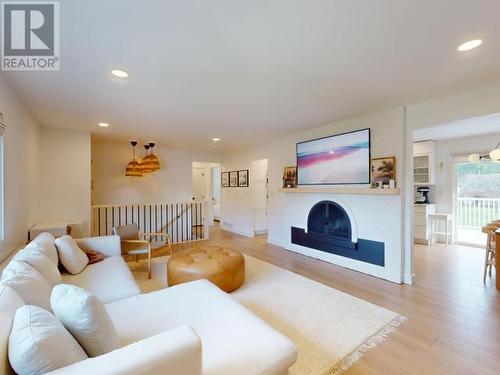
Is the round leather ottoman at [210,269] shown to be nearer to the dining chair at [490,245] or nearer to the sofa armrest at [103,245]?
the sofa armrest at [103,245]

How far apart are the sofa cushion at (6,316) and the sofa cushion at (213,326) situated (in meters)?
0.56

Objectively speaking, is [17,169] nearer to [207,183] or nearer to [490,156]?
[207,183]

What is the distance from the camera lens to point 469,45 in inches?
73.1

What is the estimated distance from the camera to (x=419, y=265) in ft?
13.1

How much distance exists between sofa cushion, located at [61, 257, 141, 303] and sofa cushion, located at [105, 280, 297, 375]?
226 millimetres

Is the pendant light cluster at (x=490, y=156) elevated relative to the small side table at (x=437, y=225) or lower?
elevated

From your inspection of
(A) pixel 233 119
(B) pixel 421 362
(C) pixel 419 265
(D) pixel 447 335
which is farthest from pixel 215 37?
(C) pixel 419 265

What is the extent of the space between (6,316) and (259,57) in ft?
7.23

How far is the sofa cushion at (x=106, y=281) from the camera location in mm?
2061

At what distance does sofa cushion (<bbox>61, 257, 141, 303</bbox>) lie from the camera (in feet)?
6.76

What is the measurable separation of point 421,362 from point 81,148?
5.50 meters

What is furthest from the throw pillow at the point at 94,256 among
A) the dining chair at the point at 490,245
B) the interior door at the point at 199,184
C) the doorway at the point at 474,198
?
the doorway at the point at 474,198

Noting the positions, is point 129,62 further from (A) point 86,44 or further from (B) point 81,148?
(B) point 81,148

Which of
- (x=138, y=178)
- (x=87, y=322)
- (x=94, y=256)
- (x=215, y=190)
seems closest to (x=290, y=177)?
(x=94, y=256)
